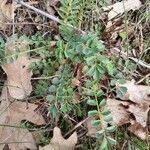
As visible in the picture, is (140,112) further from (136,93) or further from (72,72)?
(72,72)

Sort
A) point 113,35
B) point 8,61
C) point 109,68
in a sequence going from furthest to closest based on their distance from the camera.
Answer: point 113,35, point 8,61, point 109,68

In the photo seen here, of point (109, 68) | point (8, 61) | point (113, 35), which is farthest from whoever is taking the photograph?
point (113, 35)

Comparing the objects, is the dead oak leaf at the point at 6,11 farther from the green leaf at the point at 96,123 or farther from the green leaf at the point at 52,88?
the green leaf at the point at 96,123

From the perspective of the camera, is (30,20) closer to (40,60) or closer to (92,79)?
(40,60)

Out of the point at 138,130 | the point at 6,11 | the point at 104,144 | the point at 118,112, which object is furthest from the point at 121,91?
the point at 6,11

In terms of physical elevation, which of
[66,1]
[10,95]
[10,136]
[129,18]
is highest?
[66,1]

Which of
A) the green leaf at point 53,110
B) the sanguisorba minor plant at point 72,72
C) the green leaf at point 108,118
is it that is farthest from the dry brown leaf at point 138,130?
the green leaf at point 53,110

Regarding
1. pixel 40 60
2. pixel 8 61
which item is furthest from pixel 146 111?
pixel 8 61
